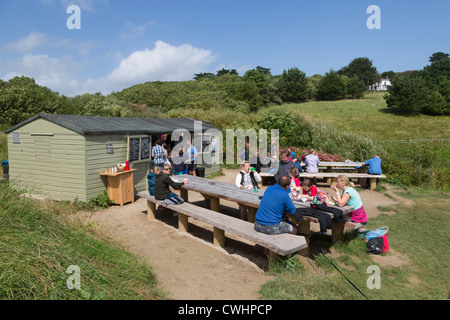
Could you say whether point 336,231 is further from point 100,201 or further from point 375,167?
point 375,167

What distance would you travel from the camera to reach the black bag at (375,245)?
5.73 meters

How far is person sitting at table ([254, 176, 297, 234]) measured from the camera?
16.2 ft

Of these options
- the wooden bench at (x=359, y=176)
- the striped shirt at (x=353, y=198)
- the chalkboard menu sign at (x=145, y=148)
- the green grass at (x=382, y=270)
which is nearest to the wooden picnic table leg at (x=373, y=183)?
the wooden bench at (x=359, y=176)

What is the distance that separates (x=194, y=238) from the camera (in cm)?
654

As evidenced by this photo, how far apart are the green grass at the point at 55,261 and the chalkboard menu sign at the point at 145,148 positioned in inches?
196

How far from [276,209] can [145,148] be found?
645cm

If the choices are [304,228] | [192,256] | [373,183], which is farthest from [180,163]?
[373,183]

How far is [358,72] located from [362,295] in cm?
9384

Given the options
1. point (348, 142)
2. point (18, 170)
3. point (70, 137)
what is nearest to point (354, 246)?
point (70, 137)

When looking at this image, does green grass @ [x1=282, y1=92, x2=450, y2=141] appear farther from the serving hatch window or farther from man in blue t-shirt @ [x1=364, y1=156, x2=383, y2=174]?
the serving hatch window

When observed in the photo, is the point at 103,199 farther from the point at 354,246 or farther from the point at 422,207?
the point at 422,207

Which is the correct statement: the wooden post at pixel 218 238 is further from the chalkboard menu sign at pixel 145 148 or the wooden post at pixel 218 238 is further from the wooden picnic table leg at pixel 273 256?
the chalkboard menu sign at pixel 145 148

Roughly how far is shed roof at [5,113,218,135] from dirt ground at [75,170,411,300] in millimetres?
2325

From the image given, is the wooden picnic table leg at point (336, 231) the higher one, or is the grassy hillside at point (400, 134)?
the grassy hillside at point (400, 134)
